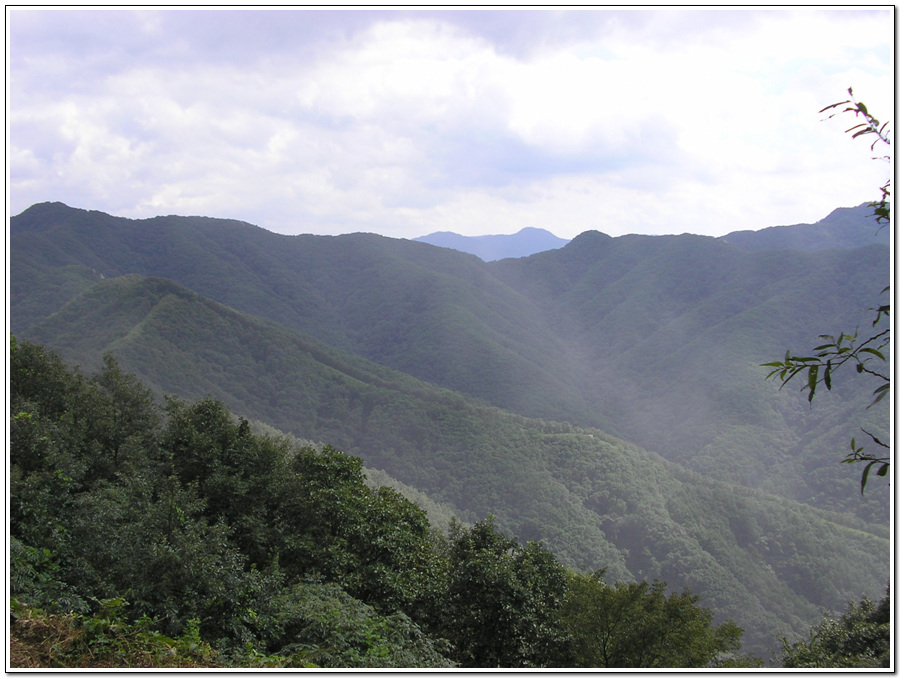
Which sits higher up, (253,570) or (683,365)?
(253,570)

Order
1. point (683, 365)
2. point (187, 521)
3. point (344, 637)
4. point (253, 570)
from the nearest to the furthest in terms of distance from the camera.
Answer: point (344, 637), point (253, 570), point (187, 521), point (683, 365)

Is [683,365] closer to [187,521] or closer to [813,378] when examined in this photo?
[187,521]

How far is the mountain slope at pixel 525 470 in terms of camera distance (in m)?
78.8

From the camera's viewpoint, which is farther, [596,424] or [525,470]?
[596,424]

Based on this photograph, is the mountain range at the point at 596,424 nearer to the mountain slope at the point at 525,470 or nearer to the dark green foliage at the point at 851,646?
the mountain slope at the point at 525,470

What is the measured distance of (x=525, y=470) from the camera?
90.1 metres

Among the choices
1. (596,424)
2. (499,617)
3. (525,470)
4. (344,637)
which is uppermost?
(344,637)

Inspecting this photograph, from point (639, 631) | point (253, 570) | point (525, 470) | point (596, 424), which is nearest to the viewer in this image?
point (253, 570)

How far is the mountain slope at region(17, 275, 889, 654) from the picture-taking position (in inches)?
3103

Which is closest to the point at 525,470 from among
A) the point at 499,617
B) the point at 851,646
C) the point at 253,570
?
the point at 851,646

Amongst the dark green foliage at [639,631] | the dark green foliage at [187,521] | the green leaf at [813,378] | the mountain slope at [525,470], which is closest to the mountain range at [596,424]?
the mountain slope at [525,470]

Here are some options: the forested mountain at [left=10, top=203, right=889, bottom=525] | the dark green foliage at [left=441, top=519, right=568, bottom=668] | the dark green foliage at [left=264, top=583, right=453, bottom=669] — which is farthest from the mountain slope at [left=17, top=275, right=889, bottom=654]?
the dark green foliage at [left=264, top=583, right=453, bottom=669]

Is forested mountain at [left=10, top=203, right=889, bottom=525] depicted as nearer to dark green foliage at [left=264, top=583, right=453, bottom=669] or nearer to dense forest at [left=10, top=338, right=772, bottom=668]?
dense forest at [left=10, top=338, right=772, bottom=668]

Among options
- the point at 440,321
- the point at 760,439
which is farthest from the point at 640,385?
the point at 440,321
